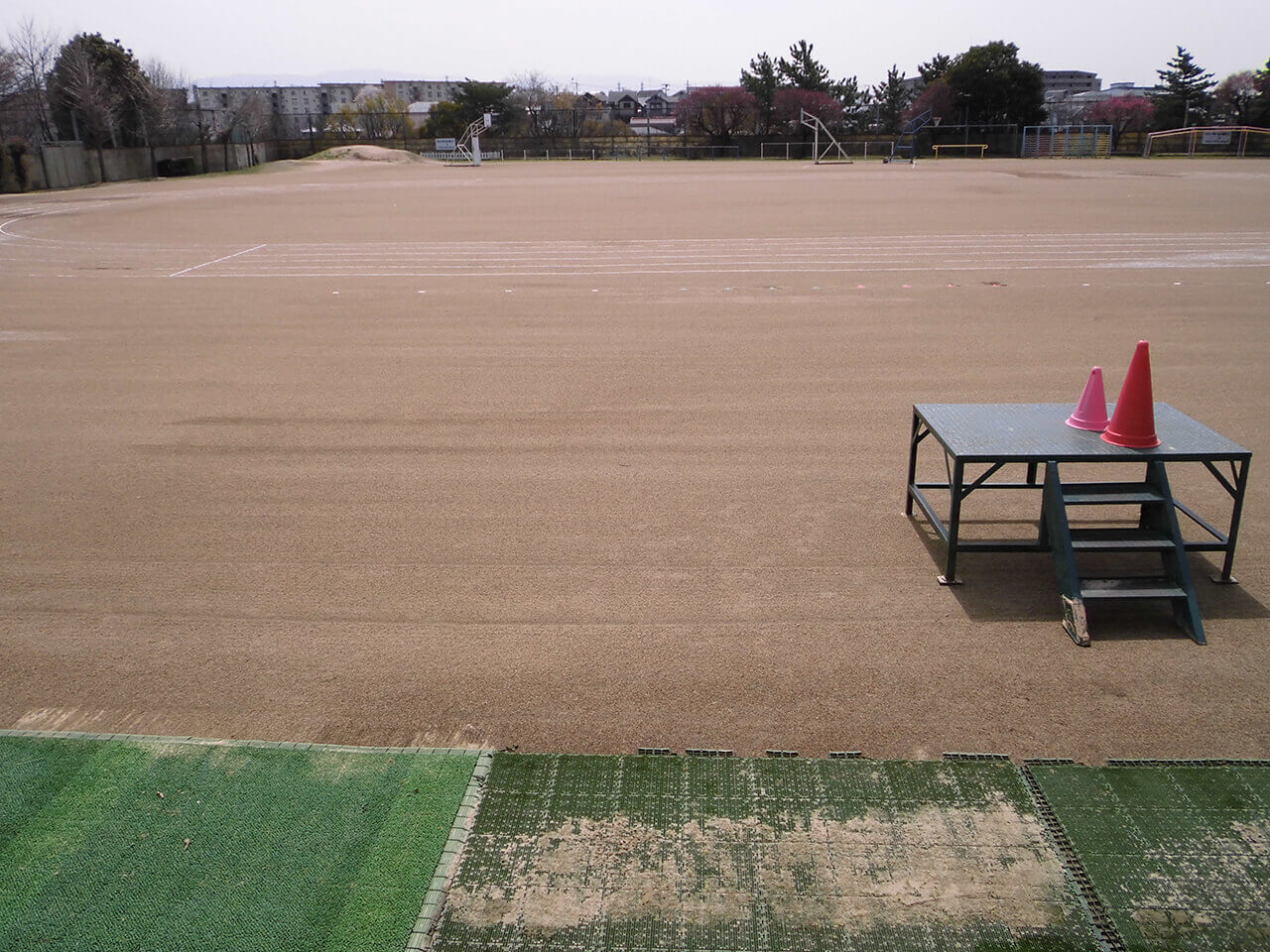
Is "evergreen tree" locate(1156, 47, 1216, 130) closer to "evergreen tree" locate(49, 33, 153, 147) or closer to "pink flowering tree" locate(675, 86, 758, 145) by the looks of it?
"pink flowering tree" locate(675, 86, 758, 145)

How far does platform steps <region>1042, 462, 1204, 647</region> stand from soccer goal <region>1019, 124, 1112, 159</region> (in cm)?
7383

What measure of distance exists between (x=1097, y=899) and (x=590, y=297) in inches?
534

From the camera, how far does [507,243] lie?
23.8 meters

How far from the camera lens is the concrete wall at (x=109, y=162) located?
47.1 metres

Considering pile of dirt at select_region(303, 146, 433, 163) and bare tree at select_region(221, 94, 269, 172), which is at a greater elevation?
bare tree at select_region(221, 94, 269, 172)

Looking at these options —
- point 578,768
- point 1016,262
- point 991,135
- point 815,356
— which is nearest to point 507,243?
point 1016,262

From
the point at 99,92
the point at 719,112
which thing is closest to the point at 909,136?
the point at 719,112

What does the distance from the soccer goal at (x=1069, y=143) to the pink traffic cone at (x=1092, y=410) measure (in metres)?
73.3

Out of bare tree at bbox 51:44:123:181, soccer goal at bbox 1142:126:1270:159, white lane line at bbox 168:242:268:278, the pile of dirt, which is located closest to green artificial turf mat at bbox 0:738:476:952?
white lane line at bbox 168:242:268:278

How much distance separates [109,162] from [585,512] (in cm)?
5690

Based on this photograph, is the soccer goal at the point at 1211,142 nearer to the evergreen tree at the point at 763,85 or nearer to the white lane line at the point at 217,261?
the evergreen tree at the point at 763,85

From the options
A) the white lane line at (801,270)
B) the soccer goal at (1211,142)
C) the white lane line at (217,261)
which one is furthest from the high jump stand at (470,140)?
the white lane line at (801,270)

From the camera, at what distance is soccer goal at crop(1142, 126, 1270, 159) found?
67.9 meters

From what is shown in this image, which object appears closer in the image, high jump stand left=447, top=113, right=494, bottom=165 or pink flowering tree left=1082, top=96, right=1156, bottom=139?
high jump stand left=447, top=113, right=494, bottom=165
